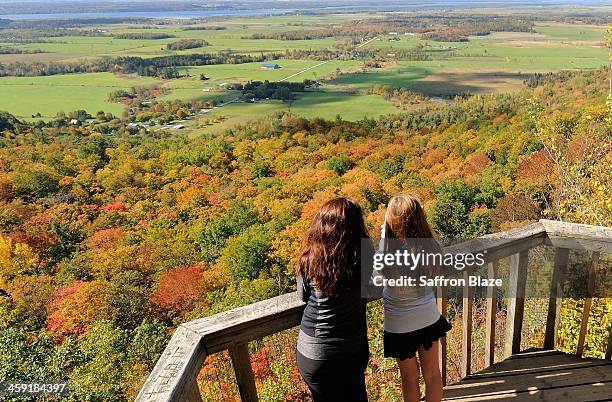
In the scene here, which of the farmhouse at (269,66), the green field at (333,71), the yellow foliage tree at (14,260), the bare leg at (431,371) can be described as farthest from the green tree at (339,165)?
the farmhouse at (269,66)

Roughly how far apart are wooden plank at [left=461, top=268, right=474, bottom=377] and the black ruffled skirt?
33 centimetres

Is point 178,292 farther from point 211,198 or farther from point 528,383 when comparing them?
point 528,383

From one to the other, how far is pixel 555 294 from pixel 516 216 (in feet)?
67.7

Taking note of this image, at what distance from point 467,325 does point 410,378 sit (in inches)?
19.9

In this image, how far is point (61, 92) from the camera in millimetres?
79500

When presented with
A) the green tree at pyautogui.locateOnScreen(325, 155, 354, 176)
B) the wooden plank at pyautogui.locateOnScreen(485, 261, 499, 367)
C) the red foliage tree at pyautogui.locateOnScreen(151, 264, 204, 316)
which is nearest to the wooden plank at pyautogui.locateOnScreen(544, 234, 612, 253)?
the wooden plank at pyautogui.locateOnScreen(485, 261, 499, 367)

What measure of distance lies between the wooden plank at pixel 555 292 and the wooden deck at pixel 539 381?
3.9 inches

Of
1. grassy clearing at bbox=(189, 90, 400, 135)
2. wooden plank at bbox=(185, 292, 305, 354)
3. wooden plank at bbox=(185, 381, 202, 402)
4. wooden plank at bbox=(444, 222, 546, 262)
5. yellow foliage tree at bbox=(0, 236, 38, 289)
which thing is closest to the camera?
wooden plank at bbox=(185, 381, 202, 402)

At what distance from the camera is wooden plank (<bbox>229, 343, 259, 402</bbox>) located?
1652 mm

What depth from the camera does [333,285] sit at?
5.32 ft

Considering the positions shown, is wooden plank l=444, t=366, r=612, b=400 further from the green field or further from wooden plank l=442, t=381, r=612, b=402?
the green field

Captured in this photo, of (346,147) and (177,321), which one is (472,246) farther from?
(346,147)

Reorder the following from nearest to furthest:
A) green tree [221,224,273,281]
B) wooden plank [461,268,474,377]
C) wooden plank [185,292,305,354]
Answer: wooden plank [185,292,305,354]
wooden plank [461,268,474,377]
green tree [221,224,273,281]

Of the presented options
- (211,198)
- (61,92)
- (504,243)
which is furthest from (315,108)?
(504,243)
